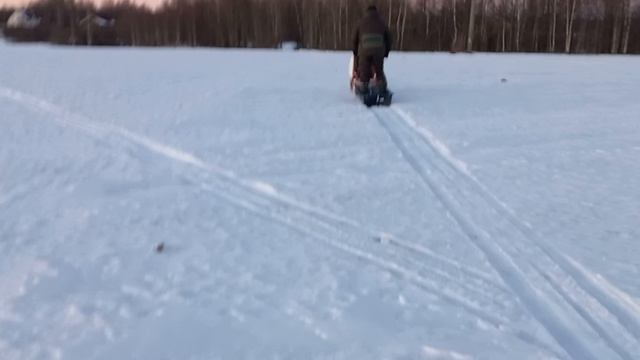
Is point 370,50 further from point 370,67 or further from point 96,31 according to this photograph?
point 96,31

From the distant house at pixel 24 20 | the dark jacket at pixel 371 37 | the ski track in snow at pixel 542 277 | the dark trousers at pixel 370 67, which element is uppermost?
the distant house at pixel 24 20

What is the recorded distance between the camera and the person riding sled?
42.1 ft

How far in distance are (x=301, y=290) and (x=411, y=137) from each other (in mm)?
5687

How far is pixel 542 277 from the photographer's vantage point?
4.55 m

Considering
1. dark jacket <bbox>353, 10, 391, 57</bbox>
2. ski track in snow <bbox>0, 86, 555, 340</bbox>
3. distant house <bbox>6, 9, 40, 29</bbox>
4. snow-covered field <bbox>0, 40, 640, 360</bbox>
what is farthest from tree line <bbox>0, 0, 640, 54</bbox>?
ski track in snow <bbox>0, 86, 555, 340</bbox>

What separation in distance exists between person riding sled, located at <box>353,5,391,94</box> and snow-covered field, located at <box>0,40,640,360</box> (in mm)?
1517

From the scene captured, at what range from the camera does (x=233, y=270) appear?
4637mm

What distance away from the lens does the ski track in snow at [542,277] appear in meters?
3.77

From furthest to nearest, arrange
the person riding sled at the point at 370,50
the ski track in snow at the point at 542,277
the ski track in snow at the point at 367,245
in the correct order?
1. the person riding sled at the point at 370,50
2. the ski track in snow at the point at 367,245
3. the ski track in snow at the point at 542,277

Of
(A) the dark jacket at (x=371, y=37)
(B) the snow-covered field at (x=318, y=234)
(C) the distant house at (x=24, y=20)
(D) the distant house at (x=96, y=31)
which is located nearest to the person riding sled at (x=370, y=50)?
(A) the dark jacket at (x=371, y=37)

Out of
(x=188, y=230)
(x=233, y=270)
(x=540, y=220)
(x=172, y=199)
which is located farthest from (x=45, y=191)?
(x=540, y=220)

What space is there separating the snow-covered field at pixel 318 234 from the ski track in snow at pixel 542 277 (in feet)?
0.06

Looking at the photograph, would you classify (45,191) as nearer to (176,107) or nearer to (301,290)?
(301,290)

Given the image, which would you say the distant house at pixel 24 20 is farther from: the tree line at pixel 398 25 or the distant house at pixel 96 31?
the distant house at pixel 96 31
